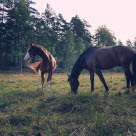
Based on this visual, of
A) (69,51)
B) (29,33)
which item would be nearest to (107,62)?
(29,33)

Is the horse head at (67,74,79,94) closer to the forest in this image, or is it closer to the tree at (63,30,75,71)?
the forest

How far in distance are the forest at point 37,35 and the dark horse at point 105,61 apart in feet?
65.9

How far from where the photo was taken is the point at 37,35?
3359 centimetres

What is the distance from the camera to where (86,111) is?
4.05m

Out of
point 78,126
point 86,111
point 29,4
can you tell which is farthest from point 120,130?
point 29,4

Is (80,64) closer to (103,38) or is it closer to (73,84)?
(73,84)

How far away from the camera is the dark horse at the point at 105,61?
6781mm

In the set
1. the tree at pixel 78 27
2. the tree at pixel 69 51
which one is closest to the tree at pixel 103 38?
the tree at pixel 78 27

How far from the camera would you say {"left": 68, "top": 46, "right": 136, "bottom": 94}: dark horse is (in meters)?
6.78

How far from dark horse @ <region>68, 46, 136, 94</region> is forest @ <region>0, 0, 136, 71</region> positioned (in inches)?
791

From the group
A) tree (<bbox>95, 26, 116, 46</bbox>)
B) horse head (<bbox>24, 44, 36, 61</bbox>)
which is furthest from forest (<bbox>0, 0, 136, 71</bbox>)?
horse head (<bbox>24, 44, 36, 61</bbox>)

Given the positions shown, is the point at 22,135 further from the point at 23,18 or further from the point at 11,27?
the point at 11,27

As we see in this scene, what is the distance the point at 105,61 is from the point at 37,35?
92.8 ft

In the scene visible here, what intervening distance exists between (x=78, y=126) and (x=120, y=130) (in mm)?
783
